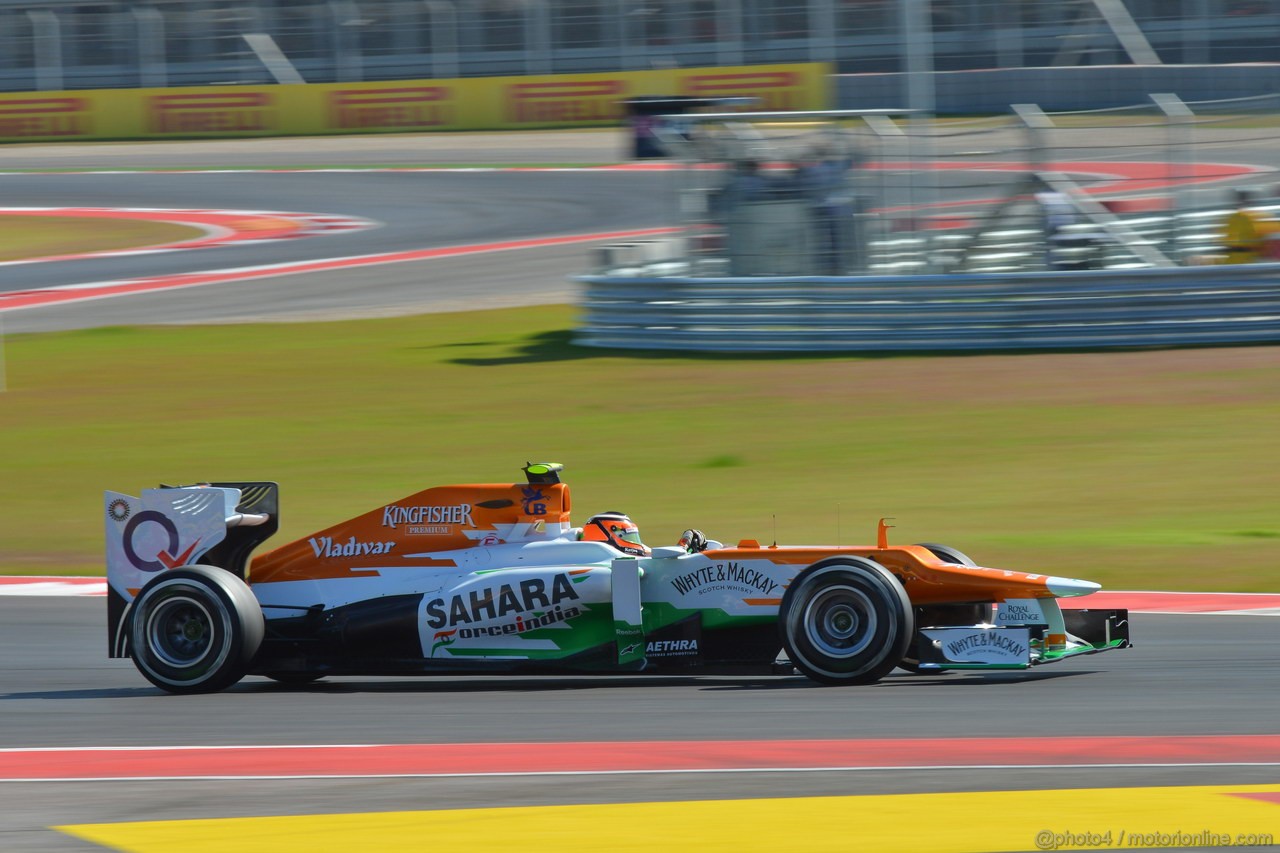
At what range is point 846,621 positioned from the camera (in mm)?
7625

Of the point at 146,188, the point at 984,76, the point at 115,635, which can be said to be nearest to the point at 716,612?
the point at 115,635

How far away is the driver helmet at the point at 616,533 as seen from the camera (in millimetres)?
8258

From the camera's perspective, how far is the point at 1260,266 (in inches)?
694

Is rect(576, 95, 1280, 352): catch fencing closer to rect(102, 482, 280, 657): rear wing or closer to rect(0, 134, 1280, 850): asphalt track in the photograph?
rect(0, 134, 1280, 850): asphalt track

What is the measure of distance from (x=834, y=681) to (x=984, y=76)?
33663mm

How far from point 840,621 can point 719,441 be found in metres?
8.04

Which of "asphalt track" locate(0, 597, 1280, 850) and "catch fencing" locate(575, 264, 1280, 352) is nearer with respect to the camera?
"asphalt track" locate(0, 597, 1280, 850)

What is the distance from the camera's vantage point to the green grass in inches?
491

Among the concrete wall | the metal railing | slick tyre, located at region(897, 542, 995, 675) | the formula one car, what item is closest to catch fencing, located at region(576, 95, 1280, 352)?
the formula one car

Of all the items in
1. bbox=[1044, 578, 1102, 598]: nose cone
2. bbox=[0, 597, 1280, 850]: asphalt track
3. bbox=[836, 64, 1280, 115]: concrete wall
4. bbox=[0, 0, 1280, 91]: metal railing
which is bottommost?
bbox=[0, 597, 1280, 850]: asphalt track

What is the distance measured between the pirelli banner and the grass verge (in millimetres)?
10056

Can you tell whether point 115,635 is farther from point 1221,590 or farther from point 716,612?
point 1221,590

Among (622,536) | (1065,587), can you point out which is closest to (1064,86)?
(622,536)

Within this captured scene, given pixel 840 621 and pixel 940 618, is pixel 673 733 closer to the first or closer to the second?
pixel 840 621
